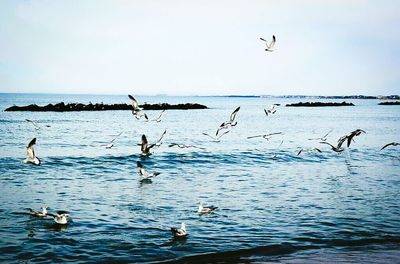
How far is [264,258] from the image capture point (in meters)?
9.07

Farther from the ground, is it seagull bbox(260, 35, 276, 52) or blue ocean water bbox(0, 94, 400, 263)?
seagull bbox(260, 35, 276, 52)

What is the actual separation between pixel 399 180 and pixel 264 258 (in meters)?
12.5

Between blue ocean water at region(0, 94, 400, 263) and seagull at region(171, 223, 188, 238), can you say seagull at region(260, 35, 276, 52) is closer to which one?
blue ocean water at region(0, 94, 400, 263)

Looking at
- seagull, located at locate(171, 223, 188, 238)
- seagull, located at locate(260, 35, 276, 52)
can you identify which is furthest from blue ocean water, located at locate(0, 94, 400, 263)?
seagull, located at locate(260, 35, 276, 52)

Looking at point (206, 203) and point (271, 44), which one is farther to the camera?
point (271, 44)

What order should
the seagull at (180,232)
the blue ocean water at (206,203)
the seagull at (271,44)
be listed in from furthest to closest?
the seagull at (271,44) < the seagull at (180,232) < the blue ocean water at (206,203)

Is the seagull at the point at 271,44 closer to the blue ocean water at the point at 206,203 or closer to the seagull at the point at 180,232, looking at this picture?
the blue ocean water at the point at 206,203

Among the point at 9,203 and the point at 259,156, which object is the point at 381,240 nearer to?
the point at 9,203

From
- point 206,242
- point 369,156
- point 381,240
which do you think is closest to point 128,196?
point 206,242

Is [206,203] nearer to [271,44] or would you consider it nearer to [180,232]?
[180,232]

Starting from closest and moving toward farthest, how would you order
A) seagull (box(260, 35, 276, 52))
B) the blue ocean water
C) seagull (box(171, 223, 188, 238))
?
the blue ocean water, seagull (box(171, 223, 188, 238)), seagull (box(260, 35, 276, 52))

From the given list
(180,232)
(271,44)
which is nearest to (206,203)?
(180,232)

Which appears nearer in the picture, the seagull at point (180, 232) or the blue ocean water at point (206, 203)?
the blue ocean water at point (206, 203)

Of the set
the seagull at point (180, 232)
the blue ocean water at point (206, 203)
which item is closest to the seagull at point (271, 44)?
the blue ocean water at point (206, 203)
